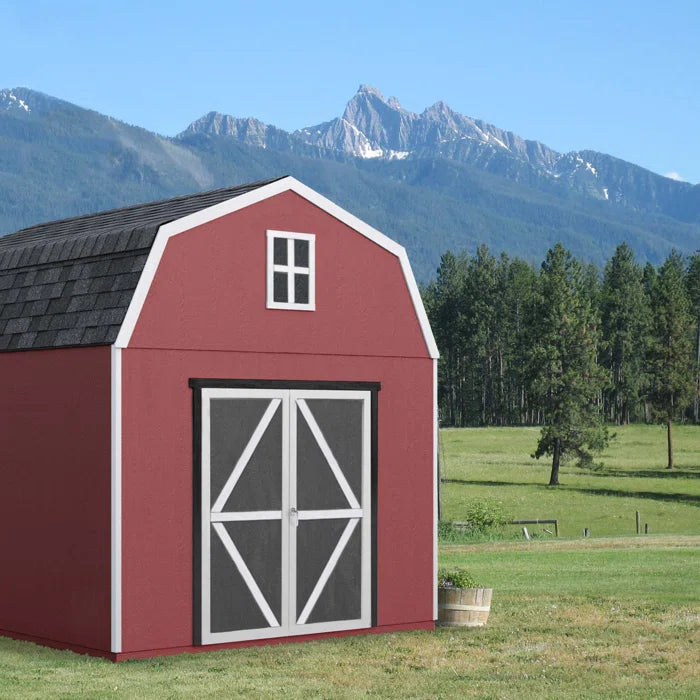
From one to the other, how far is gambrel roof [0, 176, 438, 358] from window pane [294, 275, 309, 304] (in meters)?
0.79

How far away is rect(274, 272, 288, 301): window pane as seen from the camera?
1438 centimetres

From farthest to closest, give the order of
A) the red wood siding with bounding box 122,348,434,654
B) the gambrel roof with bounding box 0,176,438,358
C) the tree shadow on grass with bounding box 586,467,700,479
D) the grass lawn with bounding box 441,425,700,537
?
the tree shadow on grass with bounding box 586,467,700,479 → the grass lawn with bounding box 441,425,700,537 → the gambrel roof with bounding box 0,176,438,358 → the red wood siding with bounding box 122,348,434,654

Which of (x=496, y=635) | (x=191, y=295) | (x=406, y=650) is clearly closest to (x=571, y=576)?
(x=496, y=635)

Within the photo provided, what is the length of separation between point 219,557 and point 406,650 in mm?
2077

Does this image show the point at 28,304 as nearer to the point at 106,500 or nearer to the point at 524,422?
the point at 106,500

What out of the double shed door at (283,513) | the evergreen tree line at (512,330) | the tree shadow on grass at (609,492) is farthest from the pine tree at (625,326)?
the double shed door at (283,513)

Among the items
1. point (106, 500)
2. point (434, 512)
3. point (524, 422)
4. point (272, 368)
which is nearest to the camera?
point (106, 500)

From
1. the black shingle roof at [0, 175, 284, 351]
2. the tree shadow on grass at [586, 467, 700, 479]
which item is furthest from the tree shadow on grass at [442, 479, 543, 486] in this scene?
the black shingle roof at [0, 175, 284, 351]

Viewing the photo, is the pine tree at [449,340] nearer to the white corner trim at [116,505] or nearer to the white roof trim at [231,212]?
the white roof trim at [231,212]

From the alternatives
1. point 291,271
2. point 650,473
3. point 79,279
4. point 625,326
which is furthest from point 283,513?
point 625,326

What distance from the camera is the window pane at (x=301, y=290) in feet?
47.5

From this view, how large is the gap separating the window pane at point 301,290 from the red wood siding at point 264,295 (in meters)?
0.15

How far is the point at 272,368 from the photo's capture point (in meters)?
14.2

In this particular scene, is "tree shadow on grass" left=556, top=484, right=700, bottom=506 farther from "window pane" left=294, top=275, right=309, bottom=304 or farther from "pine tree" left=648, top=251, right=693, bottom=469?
"window pane" left=294, top=275, right=309, bottom=304
